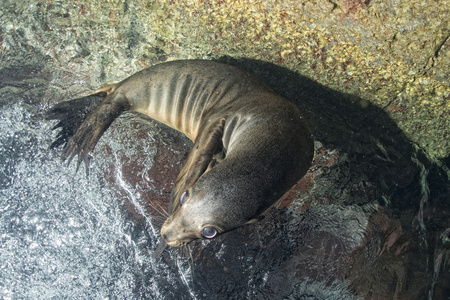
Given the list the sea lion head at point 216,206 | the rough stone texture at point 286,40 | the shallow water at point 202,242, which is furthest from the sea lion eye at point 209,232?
the rough stone texture at point 286,40

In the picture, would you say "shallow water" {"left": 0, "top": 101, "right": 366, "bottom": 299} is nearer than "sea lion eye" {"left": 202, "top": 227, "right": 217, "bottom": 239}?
No

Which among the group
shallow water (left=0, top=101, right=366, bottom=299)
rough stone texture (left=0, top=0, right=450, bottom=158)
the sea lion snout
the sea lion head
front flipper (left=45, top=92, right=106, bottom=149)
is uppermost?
rough stone texture (left=0, top=0, right=450, bottom=158)

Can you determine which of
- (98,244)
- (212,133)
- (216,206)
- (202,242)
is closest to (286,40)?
(212,133)

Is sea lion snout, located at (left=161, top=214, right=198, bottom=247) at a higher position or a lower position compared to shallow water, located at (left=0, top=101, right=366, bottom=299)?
higher

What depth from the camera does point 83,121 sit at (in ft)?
12.2

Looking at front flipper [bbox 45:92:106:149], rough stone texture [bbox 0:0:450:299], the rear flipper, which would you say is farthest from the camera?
front flipper [bbox 45:92:106:149]

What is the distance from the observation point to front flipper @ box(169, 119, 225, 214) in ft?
9.66

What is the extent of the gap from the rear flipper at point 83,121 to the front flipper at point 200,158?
990mm

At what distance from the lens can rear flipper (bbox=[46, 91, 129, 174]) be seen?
3.65m

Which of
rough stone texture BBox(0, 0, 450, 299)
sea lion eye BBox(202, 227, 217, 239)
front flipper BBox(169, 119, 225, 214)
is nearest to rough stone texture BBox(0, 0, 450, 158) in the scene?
rough stone texture BBox(0, 0, 450, 299)

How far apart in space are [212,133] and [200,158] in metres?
0.29

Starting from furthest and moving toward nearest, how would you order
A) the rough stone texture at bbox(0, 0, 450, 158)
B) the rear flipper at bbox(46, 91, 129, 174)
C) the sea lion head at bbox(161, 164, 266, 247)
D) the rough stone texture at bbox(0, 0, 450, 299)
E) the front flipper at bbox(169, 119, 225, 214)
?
1. the rear flipper at bbox(46, 91, 129, 174)
2. the rough stone texture at bbox(0, 0, 450, 299)
3. the rough stone texture at bbox(0, 0, 450, 158)
4. the front flipper at bbox(169, 119, 225, 214)
5. the sea lion head at bbox(161, 164, 266, 247)

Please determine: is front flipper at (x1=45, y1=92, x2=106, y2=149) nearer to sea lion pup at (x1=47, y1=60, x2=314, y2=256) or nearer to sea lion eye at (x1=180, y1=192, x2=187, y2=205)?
sea lion pup at (x1=47, y1=60, x2=314, y2=256)

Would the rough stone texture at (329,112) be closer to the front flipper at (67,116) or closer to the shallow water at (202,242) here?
the shallow water at (202,242)
